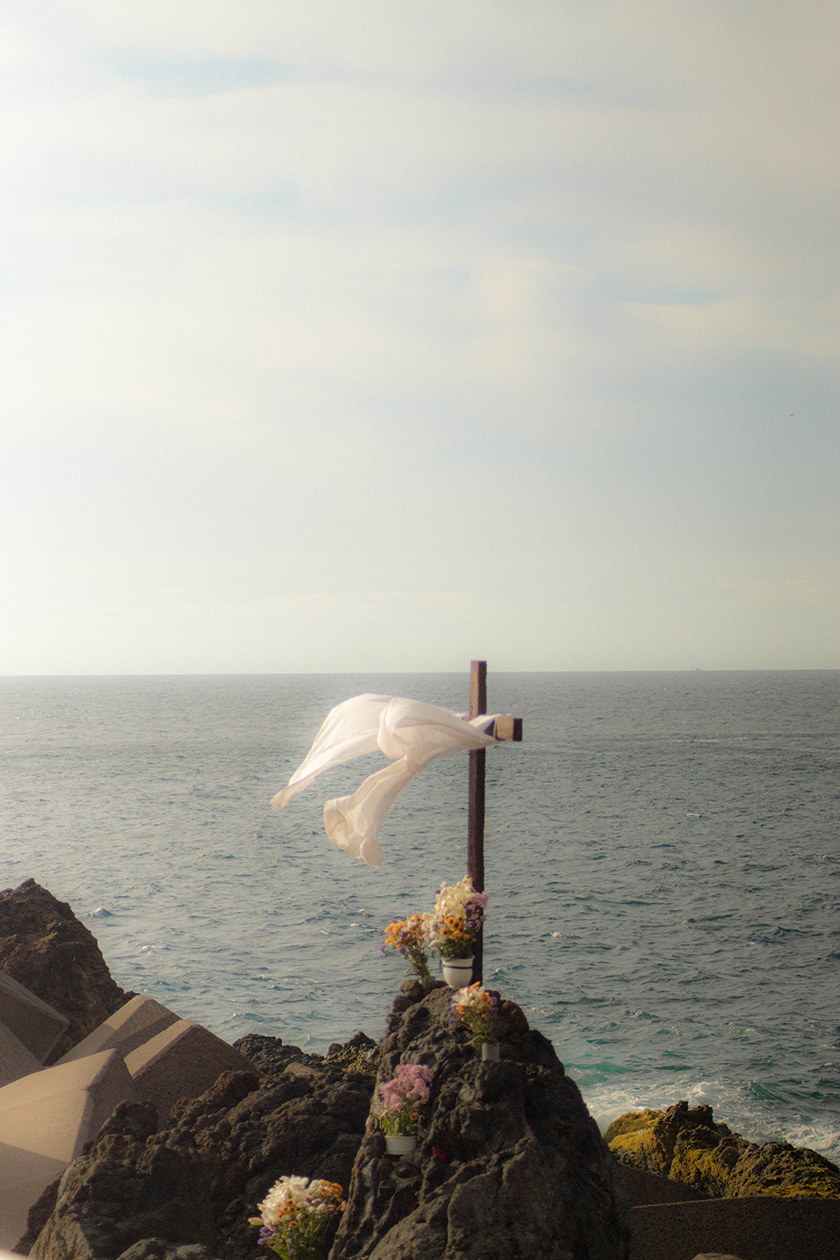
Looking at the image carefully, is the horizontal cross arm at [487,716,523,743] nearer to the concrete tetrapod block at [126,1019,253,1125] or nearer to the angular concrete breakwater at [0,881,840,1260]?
the angular concrete breakwater at [0,881,840,1260]

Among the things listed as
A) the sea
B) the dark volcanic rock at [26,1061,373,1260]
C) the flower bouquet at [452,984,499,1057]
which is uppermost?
the flower bouquet at [452,984,499,1057]

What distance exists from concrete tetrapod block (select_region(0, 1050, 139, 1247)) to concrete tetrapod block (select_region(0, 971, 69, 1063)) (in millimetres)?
1728

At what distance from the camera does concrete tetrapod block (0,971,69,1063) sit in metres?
13.1

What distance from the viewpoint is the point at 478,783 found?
32.1 ft

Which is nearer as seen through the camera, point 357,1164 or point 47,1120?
point 357,1164

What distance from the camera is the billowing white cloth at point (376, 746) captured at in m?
8.91

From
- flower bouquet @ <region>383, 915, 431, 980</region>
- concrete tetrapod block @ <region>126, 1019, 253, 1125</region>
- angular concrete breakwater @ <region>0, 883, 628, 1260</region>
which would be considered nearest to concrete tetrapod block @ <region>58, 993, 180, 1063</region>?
concrete tetrapod block @ <region>126, 1019, 253, 1125</region>

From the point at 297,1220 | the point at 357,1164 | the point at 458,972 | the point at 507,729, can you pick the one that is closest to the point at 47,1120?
the point at 297,1220

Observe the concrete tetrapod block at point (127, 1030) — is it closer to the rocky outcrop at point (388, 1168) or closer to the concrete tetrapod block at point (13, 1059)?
the concrete tetrapod block at point (13, 1059)

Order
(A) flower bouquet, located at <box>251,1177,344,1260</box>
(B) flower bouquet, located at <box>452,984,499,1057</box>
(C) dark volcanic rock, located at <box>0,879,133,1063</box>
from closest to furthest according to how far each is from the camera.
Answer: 1. (A) flower bouquet, located at <box>251,1177,344,1260</box>
2. (B) flower bouquet, located at <box>452,984,499,1057</box>
3. (C) dark volcanic rock, located at <box>0,879,133,1063</box>

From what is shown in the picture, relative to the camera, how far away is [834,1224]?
9047mm

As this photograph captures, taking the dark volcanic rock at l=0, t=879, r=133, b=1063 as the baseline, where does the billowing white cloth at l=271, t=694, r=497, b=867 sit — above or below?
above

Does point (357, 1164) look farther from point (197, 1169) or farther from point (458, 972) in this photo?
point (197, 1169)

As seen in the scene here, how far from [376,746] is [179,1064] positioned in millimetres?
5176
